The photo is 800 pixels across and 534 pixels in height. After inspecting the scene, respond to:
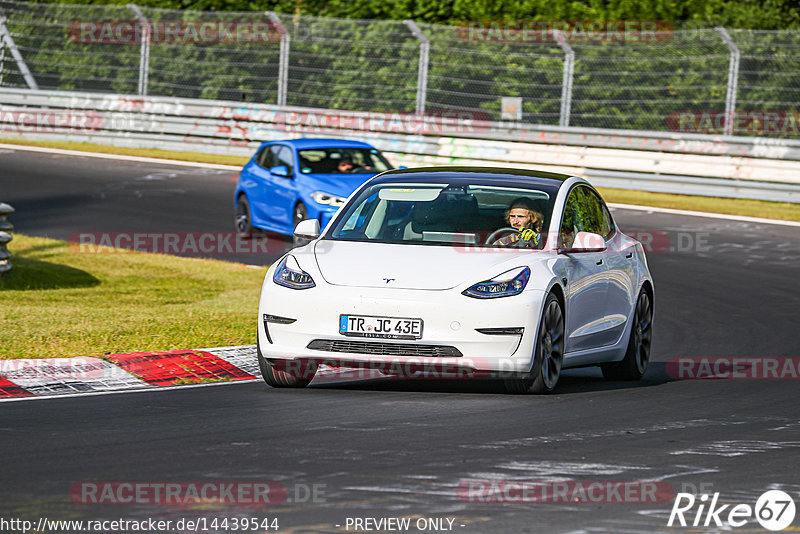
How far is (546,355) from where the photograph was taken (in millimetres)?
9266

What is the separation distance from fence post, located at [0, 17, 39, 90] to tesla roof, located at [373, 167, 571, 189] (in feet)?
79.5

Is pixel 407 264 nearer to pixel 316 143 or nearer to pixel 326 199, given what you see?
pixel 326 199

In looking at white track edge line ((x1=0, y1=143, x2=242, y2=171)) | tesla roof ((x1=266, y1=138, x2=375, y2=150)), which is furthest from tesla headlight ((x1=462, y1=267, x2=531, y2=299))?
white track edge line ((x1=0, y1=143, x2=242, y2=171))

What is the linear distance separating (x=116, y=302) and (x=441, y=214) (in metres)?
5.51

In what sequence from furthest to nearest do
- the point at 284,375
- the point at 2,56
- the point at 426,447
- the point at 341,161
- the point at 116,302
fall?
the point at 2,56 → the point at 341,161 → the point at 116,302 → the point at 284,375 → the point at 426,447

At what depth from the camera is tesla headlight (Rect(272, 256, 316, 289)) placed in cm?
918

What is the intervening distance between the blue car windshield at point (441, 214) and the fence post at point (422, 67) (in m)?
18.4

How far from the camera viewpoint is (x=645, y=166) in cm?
2644

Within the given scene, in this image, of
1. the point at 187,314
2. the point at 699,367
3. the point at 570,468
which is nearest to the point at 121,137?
the point at 187,314

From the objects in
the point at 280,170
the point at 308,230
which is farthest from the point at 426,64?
the point at 308,230

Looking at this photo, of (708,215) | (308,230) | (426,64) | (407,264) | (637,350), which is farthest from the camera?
(426,64)

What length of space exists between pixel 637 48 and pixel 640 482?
21.1 metres

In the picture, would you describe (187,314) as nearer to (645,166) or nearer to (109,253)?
(109,253)

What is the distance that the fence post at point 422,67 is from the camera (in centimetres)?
2848
